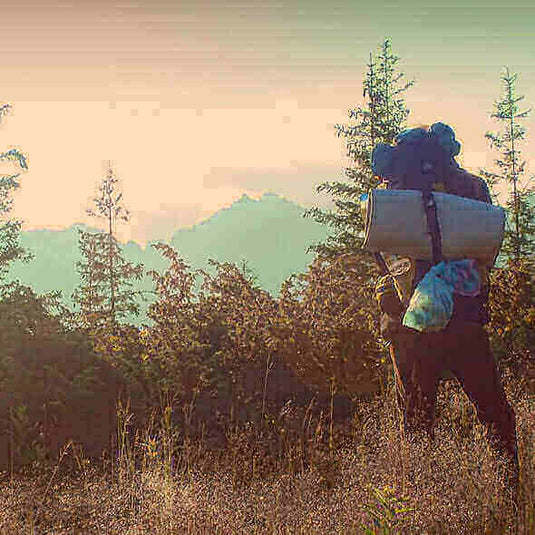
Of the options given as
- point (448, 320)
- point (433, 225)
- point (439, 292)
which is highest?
point (433, 225)

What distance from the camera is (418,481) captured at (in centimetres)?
332

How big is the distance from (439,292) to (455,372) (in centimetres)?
47

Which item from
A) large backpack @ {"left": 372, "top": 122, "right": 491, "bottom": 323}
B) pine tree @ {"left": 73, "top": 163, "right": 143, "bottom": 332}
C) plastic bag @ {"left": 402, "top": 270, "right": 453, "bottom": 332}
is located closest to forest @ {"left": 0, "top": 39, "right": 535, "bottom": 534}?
plastic bag @ {"left": 402, "top": 270, "right": 453, "bottom": 332}

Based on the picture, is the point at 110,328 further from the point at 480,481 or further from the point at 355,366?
the point at 480,481

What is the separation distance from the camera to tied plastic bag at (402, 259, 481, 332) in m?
2.97

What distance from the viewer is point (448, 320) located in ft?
9.91

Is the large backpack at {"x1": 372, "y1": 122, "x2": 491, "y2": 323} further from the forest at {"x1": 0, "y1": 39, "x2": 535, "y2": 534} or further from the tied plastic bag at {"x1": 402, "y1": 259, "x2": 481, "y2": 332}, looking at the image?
the forest at {"x1": 0, "y1": 39, "x2": 535, "y2": 534}

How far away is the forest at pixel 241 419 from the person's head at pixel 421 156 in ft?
4.15

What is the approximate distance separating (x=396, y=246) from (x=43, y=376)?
413 cm

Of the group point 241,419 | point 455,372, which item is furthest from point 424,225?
point 241,419

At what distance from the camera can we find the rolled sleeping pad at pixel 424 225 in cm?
306

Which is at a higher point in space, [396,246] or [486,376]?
[396,246]

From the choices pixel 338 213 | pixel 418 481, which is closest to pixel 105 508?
pixel 418 481

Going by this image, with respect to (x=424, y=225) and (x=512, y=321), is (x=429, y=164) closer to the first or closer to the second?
(x=424, y=225)
